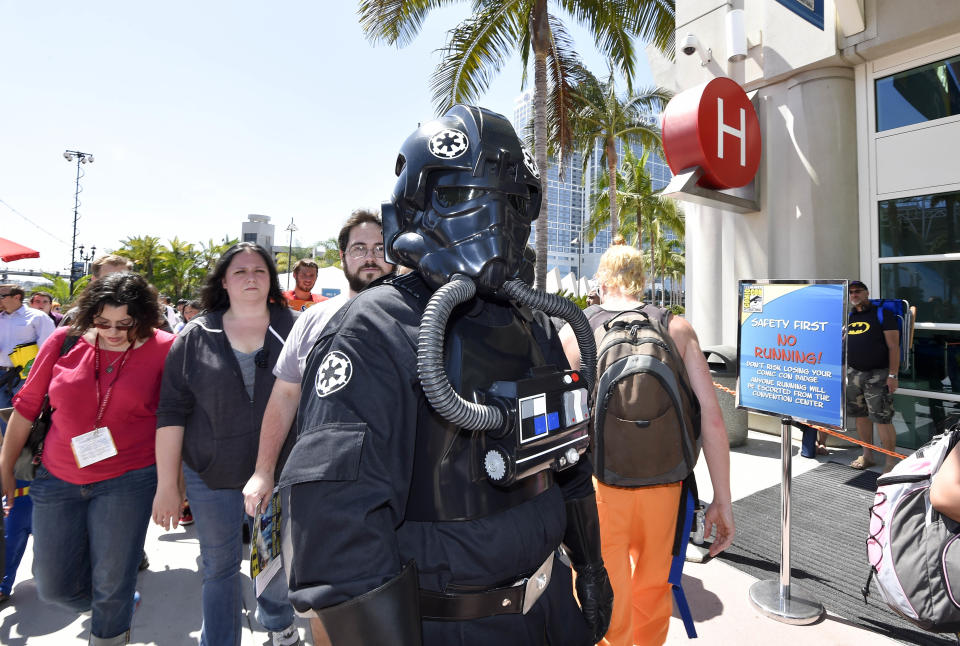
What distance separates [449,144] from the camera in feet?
4.12

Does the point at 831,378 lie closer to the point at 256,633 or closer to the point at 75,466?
the point at 256,633

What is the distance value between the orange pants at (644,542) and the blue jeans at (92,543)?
2212mm

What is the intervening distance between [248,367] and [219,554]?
0.86m

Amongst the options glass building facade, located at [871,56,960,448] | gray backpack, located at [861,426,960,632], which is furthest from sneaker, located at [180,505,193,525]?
glass building facade, located at [871,56,960,448]

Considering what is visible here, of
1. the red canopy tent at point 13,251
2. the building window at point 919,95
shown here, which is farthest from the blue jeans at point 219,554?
the building window at point 919,95

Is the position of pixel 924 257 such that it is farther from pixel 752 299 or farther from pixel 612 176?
pixel 612 176

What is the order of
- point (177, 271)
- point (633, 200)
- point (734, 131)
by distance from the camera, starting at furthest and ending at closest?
point (177, 271), point (633, 200), point (734, 131)

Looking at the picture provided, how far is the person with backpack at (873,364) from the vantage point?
200 inches

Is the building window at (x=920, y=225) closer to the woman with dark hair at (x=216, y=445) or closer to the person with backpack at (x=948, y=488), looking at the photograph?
the person with backpack at (x=948, y=488)

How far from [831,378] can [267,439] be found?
10.8ft

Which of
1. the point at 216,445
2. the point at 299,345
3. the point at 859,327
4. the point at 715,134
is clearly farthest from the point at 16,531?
the point at 715,134

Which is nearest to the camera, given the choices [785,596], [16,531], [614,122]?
[785,596]

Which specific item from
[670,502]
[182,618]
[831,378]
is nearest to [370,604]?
[670,502]

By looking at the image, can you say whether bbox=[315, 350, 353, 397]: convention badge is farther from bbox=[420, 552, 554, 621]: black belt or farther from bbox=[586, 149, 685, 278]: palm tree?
bbox=[586, 149, 685, 278]: palm tree
